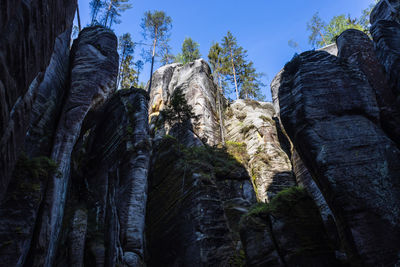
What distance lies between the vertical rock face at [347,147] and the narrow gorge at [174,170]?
0.03 meters

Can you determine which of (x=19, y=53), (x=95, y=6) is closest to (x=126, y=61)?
(x=95, y=6)

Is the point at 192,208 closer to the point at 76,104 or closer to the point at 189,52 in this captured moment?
the point at 76,104

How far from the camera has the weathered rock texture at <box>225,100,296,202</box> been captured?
61.2 feet

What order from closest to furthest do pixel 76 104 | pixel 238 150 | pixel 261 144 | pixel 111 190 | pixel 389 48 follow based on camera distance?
pixel 389 48 < pixel 76 104 < pixel 111 190 < pixel 261 144 < pixel 238 150

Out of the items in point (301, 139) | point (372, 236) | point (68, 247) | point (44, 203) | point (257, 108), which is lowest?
point (372, 236)

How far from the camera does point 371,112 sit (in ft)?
26.5

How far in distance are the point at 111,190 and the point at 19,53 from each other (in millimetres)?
11284

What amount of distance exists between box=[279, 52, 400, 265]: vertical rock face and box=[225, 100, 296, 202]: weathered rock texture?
34.2 feet

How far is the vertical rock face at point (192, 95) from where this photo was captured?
23.1 meters

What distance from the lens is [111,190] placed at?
13.4 metres

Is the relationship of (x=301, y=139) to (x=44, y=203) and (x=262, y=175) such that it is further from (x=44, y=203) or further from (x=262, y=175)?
(x=262, y=175)

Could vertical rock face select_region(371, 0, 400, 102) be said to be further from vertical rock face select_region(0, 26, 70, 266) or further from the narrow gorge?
vertical rock face select_region(0, 26, 70, 266)

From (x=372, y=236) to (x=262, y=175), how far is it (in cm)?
1272

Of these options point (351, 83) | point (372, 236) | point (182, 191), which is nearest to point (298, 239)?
point (372, 236)
